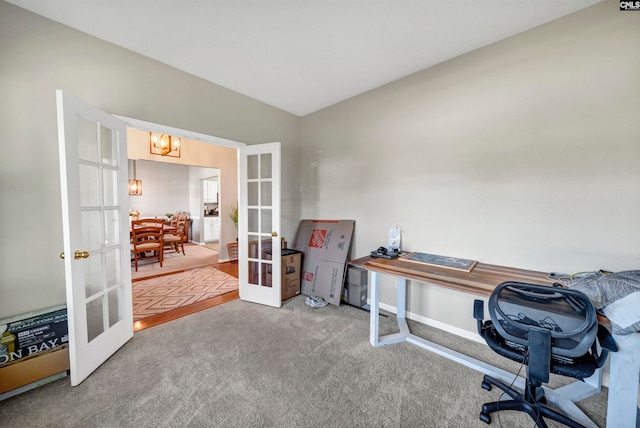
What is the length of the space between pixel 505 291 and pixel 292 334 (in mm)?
1850

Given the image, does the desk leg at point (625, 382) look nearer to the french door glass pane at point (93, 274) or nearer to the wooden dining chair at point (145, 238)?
the french door glass pane at point (93, 274)

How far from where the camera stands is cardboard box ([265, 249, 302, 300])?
3115 mm

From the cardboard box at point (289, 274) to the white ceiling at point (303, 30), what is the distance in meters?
2.29

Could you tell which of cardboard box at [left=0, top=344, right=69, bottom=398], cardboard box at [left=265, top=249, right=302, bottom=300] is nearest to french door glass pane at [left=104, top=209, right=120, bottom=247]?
cardboard box at [left=0, top=344, right=69, bottom=398]

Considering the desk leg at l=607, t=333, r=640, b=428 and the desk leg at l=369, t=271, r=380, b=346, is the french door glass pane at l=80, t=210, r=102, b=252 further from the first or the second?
the desk leg at l=607, t=333, r=640, b=428

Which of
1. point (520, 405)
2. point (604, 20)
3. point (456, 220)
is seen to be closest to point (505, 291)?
point (520, 405)

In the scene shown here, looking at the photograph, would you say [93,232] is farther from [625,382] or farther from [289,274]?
[625,382]

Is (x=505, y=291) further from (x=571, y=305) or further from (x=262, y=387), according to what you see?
(x=262, y=387)

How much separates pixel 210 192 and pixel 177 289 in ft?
16.1

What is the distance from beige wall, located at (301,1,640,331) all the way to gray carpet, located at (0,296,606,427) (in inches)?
33.6

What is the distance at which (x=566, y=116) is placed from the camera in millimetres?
1784

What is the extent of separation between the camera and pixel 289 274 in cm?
325

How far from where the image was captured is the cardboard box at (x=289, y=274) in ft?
10.2

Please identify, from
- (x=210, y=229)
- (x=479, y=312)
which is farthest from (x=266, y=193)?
(x=210, y=229)
